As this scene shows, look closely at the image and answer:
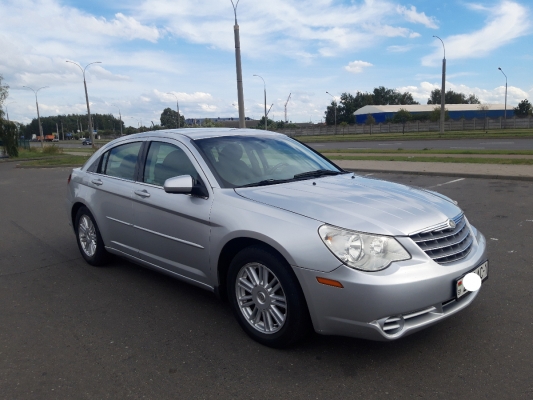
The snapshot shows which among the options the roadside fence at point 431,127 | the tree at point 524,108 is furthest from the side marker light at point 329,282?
the tree at point 524,108

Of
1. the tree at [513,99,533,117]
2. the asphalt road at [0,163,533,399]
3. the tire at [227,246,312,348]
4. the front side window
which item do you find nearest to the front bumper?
the tire at [227,246,312,348]

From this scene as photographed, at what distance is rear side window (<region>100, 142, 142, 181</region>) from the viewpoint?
4938 mm

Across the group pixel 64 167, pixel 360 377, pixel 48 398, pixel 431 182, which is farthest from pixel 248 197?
pixel 64 167

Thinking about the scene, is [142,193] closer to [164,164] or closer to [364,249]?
[164,164]

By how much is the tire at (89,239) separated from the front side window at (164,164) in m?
1.22

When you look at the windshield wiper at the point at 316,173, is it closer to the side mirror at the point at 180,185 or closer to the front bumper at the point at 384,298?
the side mirror at the point at 180,185

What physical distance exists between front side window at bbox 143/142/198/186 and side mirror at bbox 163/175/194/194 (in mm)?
220

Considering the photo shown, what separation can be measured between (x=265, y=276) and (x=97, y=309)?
Answer: 1.88 meters

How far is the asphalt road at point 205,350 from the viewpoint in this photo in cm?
295

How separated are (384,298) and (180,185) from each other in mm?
1837

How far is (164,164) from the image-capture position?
452cm

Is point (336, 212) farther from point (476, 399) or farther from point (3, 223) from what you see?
point (3, 223)

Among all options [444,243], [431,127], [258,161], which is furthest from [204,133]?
[431,127]

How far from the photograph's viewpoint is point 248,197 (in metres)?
3.64
